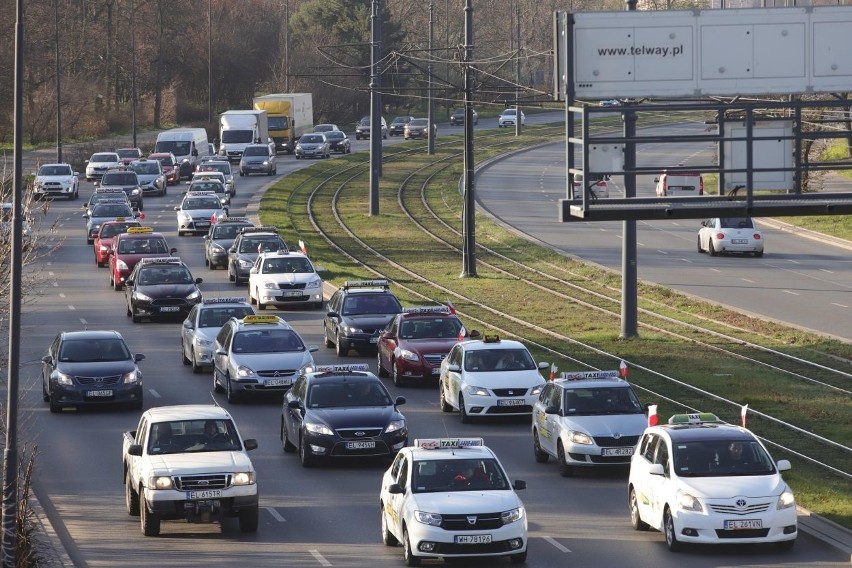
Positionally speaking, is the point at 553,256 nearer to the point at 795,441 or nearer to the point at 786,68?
the point at 795,441

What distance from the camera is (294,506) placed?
22141mm

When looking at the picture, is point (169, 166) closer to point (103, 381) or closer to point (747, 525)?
point (103, 381)

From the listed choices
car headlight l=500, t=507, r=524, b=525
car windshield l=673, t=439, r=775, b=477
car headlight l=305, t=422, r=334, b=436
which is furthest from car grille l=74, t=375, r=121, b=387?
car windshield l=673, t=439, r=775, b=477

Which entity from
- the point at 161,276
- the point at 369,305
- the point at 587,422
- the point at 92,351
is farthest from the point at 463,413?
the point at 161,276

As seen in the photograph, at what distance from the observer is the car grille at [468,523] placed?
59.1 ft

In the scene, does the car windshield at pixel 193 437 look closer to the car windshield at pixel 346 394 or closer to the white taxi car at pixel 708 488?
the car windshield at pixel 346 394

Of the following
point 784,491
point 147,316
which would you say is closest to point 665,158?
point 147,316

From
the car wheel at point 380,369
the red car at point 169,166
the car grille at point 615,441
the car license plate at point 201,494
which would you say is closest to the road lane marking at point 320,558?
the car license plate at point 201,494

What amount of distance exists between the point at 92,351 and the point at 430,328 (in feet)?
22.9

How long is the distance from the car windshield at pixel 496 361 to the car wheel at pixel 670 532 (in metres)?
9.92

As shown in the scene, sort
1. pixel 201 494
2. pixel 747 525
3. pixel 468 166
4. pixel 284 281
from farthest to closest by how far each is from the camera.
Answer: pixel 468 166 < pixel 284 281 < pixel 201 494 < pixel 747 525

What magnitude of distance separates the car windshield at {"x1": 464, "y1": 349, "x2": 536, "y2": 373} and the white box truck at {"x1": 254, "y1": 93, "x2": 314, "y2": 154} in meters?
78.2

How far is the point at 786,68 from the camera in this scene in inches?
859

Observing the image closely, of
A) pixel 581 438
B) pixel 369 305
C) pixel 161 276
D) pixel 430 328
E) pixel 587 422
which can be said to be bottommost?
pixel 581 438
